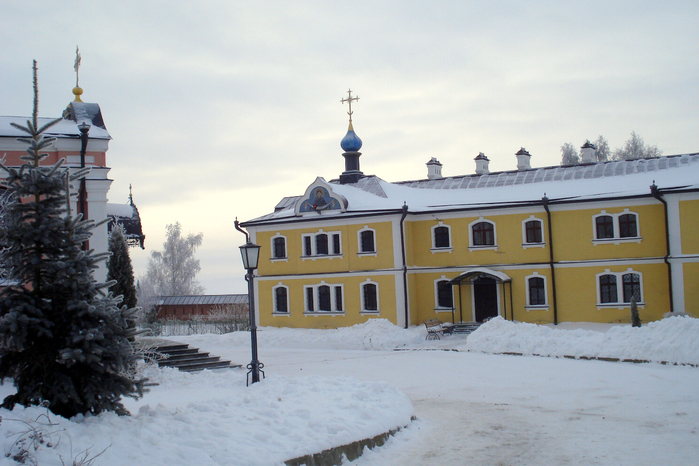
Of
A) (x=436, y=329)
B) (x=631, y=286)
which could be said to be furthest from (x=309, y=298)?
(x=631, y=286)

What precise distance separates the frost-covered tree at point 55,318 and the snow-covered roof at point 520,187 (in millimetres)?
17645

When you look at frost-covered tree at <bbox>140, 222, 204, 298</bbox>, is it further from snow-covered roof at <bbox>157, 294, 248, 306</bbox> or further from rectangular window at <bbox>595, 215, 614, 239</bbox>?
rectangular window at <bbox>595, 215, 614, 239</bbox>

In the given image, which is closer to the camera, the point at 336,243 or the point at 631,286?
the point at 631,286

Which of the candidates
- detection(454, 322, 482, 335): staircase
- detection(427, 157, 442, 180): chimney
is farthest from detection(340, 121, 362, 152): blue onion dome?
detection(454, 322, 482, 335): staircase

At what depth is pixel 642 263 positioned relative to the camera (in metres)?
21.5

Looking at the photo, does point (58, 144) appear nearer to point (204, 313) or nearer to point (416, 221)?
point (416, 221)

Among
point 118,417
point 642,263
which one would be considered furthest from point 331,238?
point 118,417

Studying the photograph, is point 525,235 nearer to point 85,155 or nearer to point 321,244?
point 321,244

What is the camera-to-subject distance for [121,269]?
1709 centimetres

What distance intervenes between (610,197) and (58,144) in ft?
56.0

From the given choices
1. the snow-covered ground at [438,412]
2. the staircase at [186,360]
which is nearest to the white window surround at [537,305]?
the snow-covered ground at [438,412]

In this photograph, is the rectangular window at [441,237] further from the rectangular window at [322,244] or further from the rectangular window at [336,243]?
the rectangular window at [322,244]

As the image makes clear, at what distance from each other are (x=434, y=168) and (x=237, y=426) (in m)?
22.9

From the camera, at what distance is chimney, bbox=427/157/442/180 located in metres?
28.5
